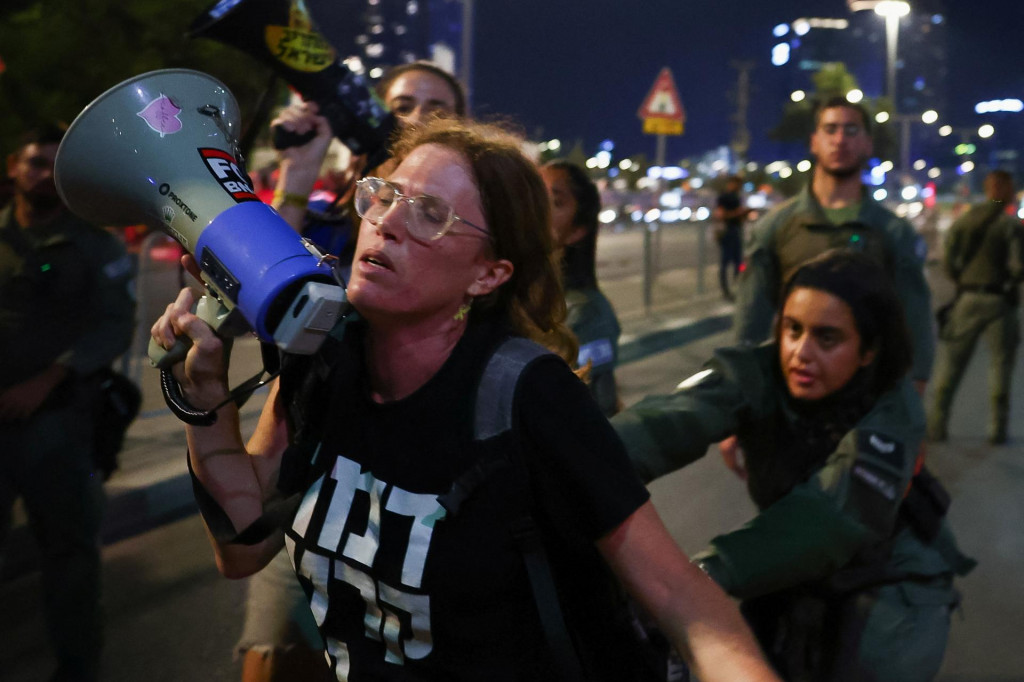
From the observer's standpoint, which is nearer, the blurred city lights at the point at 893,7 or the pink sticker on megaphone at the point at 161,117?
the pink sticker on megaphone at the point at 161,117

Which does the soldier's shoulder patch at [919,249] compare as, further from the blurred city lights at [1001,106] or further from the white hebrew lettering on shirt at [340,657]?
the blurred city lights at [1001,106]

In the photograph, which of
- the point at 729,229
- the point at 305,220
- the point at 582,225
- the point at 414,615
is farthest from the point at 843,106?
the point at 729,229

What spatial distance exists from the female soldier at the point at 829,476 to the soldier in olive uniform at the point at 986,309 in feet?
17.6

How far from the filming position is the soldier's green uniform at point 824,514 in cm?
190

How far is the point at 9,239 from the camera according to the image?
3373mm

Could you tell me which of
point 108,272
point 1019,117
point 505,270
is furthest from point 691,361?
point 1019,117

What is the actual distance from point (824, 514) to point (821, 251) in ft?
8.69

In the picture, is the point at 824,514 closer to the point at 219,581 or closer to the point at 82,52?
the point at 219,581

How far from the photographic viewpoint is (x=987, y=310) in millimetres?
7262

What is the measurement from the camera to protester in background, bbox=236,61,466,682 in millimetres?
2330


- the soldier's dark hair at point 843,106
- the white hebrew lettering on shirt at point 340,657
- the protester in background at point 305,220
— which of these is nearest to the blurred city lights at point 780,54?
the soldier's dark hair at point 843,106

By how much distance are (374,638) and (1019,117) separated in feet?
376

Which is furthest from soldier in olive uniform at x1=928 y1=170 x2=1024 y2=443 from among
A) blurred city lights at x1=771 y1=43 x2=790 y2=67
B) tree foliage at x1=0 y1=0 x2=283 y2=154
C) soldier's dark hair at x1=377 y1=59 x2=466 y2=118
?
blurred city lights at x1=771 y1=43 x2=790 y2=67

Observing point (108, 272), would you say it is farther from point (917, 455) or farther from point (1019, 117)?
point (1019, 117)
